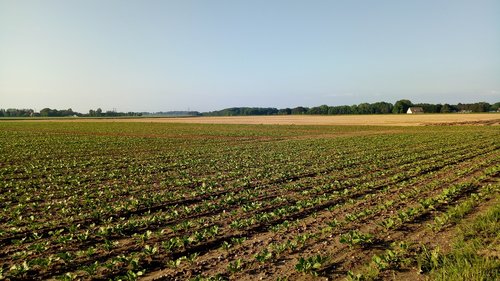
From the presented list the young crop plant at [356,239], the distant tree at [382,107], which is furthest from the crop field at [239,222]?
the distant tree at [382,107]

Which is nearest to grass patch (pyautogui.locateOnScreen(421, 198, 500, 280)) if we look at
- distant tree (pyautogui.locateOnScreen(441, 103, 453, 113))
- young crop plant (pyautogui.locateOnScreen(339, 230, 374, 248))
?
young crop plant (pyautogui.locateOnScreen(339, 230, 374, 248))

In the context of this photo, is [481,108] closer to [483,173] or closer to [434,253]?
[483,173]

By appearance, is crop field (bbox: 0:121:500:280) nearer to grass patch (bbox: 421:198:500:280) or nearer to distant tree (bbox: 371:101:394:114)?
grass patch (bbox: 421:198:500:280)

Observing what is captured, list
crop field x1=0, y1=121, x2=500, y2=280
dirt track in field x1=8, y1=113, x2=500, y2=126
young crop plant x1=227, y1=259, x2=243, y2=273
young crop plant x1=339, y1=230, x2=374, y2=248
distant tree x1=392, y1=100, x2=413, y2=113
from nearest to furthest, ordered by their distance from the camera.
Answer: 1. young crop plant x1=227, y1=259, x2=243, y2=273
2. crop field x1=0, y1=121, x2=500, y2=280
3. young crop plant x1=339, y1=230, x2=374, y2=248
4. dirt track in field x1=8, y1=113, x2=500, y2=126
5. distant tree x1=392, y1=100, x2=413, y2=113

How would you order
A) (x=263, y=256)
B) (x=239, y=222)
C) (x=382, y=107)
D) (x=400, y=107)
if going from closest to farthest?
(x=263, y=256) → (x=239, y=222) → (x=400, y=107) → (x=382, y=107)

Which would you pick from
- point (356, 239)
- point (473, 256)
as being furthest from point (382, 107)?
point (473, 256)

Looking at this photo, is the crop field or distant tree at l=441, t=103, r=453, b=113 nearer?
the crop field

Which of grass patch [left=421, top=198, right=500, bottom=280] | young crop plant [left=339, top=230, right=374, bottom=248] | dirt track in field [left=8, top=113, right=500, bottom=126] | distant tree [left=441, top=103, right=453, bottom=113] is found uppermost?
distant tree [left=441, top=103, right=453, bottom=113]

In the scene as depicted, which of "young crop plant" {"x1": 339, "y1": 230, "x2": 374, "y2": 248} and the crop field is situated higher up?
"young crop plant" {"x1": 339, "y1": 230, "x2": 374, "y2": 248}

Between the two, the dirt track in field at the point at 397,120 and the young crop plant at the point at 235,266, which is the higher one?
the dirt track in field at the point at 397,120

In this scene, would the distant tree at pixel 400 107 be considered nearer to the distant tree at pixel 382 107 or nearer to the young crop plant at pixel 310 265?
the distant tree at pixel 382 107

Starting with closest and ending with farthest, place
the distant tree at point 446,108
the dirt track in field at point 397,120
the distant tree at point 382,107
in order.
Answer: the dirt track in field at point 397,120, the distant tree at point 446,108, the distant tree at point 382,107

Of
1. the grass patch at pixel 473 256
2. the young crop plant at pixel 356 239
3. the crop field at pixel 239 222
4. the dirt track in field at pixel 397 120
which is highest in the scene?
the dirt track in field at pixel 397 120

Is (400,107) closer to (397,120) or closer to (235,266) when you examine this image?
(397,120)
